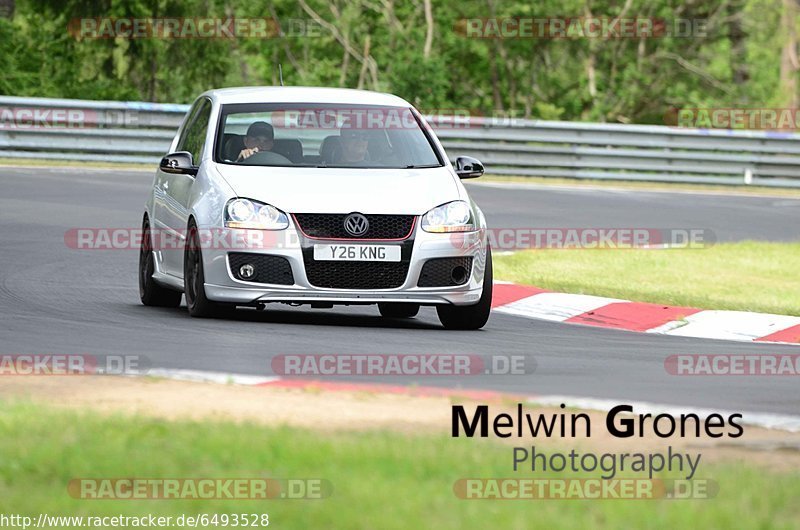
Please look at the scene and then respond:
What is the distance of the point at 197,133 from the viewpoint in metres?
12.2

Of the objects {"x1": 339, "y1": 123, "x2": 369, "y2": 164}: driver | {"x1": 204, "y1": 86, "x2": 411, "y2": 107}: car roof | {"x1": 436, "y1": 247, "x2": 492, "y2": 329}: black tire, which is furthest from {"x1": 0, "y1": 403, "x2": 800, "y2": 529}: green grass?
{"x1": 204, "y1": 86, "x2": 411, "y2": 107}: car roof

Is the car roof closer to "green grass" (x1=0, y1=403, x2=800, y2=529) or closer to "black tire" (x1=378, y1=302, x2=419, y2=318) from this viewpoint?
"black tire" (x1=378, y1=302, x2=419, y2=318)

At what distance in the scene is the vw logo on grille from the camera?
1056cm

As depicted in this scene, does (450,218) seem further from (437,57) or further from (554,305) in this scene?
(437,57)

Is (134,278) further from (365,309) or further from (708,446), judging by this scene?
(708,446)

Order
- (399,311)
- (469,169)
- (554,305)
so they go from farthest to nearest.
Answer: (554,305) → (399,311) → (469,169)

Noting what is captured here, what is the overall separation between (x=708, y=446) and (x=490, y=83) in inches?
1301

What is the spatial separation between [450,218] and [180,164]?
195 centimetres

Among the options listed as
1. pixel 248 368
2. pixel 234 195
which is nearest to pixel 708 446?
pixel 248 368

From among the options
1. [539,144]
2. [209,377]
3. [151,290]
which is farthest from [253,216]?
[539,144]

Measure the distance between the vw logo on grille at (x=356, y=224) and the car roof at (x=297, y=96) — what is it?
1734 millimetres

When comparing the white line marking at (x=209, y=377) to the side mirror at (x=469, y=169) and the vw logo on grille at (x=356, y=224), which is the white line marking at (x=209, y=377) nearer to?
the vw logo on grille at (x=356, y=224)

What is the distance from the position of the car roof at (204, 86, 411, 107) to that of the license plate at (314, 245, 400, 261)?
5.98 ft

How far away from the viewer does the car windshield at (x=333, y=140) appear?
11.4 meters
